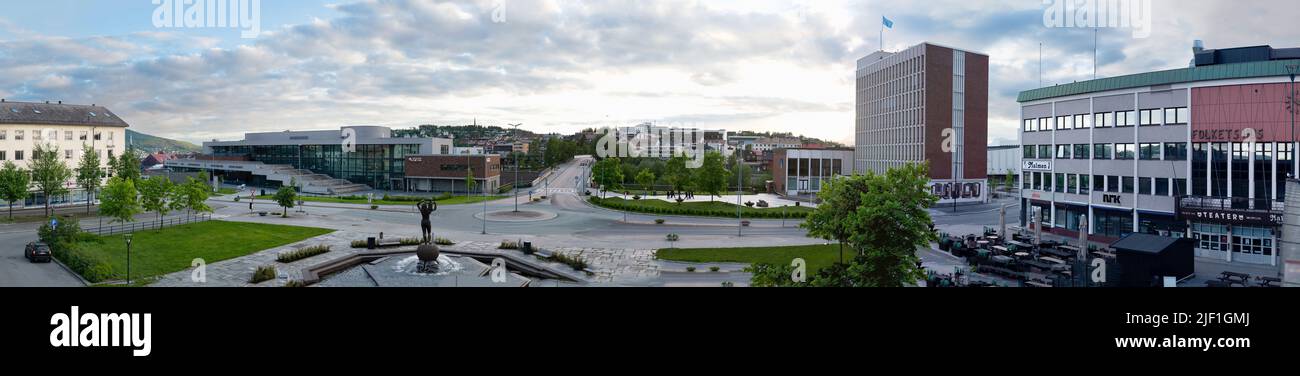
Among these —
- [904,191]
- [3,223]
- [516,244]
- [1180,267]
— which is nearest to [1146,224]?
[1180,267]

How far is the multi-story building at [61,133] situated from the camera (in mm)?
55312

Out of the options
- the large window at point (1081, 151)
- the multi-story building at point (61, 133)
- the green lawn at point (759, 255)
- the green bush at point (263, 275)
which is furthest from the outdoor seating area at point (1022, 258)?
the multi-story building at point (61, 133)

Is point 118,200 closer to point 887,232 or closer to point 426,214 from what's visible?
point 426,214

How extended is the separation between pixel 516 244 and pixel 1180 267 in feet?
104

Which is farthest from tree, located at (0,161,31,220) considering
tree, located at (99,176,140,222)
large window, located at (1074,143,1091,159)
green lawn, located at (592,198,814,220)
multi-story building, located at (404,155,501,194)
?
large window, located at (1074,143,1091,159)

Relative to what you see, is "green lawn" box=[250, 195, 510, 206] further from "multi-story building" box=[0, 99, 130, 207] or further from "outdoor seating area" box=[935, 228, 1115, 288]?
"outdoor seating area" box=[935, 228, 1115, 288]

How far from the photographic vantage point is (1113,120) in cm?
4166

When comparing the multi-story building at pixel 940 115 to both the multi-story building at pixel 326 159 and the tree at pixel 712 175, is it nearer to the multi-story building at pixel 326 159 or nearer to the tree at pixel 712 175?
the tree at pixel 712 175

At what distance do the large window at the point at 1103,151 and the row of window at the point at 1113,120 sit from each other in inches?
49.3

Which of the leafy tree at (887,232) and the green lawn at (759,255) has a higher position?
the leafy tree at (887,232)

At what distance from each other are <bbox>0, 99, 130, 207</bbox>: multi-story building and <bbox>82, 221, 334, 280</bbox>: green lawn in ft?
77.6

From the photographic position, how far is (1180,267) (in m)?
28.9

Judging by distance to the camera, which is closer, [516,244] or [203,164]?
[516,244]
